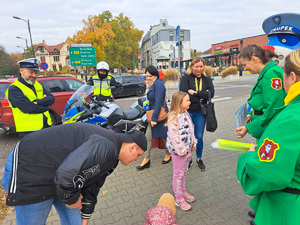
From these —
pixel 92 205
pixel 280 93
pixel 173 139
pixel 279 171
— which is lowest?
pixel 92 205

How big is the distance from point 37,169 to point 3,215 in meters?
2.23

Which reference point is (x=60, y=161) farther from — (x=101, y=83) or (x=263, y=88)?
(x=101, y=83)

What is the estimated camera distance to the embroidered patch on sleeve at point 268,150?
1.01m

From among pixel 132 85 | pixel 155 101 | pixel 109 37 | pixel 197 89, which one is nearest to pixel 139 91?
pixel 132 85

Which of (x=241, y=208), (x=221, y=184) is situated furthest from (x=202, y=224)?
(x=221, y=184)

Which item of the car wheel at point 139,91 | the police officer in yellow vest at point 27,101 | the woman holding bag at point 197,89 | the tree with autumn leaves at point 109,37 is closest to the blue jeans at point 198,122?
the woman holding bag at point 197,89

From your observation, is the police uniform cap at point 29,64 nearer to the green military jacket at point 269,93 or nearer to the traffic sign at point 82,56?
the green military jacket at point 269,93

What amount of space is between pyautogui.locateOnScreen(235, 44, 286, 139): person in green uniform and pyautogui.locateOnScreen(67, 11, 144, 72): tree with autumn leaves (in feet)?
84.7

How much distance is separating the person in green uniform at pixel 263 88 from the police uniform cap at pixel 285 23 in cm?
236

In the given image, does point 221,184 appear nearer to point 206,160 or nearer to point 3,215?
point 206,160

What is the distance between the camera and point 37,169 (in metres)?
1.37

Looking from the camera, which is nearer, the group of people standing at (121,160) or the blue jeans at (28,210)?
the group of people standing at (121,160)

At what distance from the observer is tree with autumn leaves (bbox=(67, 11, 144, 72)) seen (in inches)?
1090

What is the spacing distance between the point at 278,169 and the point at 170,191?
244 cm
